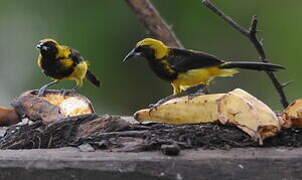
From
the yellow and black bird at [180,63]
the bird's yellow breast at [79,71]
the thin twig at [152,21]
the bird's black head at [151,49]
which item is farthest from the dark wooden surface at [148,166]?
the bird's yellow breast at [79,71]

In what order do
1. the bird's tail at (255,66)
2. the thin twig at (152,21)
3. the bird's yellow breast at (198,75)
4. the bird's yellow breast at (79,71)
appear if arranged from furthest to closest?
the bird's yellow breast at (79,71)
the thin twig at (152,21)
the bird's yellow breast at (198,75)
the bird's tail at (255,66)

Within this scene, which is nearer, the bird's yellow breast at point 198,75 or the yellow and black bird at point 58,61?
the bird's yellow breast at point 198,75

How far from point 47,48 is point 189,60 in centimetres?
152

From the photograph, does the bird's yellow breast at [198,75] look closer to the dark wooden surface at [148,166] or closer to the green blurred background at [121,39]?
the dark wooden surface at [148,166]

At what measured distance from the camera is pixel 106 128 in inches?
138

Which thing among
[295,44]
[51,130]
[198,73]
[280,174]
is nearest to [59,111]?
[51,130]

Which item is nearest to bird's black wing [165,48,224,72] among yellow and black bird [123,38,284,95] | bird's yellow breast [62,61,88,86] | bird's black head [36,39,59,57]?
yellow and black bird [123,38,284,95]

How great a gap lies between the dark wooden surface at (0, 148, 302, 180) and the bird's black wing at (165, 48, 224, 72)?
1085mm

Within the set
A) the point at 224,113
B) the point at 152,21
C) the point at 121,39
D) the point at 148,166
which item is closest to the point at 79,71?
the point at 152,21

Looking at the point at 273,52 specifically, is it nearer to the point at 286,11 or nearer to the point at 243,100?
the point at 286,11

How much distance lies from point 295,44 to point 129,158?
3.95 meters

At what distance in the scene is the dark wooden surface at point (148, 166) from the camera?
304cm

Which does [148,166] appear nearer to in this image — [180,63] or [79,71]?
[180,63]

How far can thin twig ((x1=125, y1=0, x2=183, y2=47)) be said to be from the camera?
5395 mm
